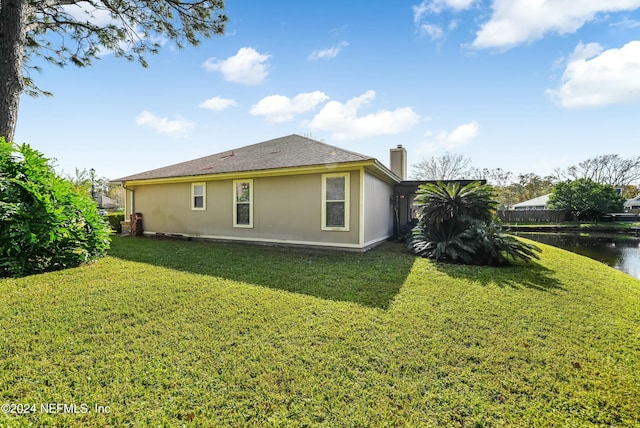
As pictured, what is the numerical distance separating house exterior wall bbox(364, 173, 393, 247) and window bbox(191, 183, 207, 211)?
5906mm

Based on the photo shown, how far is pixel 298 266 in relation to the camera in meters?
6.14

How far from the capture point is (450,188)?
313 inches

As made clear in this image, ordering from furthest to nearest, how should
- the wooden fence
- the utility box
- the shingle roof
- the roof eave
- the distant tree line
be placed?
the distant tree line, the wooden fence, the utility box, the shingle roof, the roof eave

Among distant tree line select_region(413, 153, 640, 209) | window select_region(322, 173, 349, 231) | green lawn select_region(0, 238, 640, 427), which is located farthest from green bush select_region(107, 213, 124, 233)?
distant tree line select_region(413, 153, 640, 209)

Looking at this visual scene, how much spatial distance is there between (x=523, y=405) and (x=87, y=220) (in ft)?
25.9

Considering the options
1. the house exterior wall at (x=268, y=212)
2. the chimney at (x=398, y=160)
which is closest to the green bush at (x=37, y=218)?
the house exterior wall at (x=268, y=212)

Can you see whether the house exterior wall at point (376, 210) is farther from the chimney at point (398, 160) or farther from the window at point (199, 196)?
the window at point (199, 196)

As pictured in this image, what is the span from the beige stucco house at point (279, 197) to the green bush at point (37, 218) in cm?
396

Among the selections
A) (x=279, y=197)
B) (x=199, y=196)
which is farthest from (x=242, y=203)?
(x=199, y=196)

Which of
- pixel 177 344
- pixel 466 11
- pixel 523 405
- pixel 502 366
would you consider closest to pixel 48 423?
pixel 177 344

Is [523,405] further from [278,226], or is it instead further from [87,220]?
[87,220]

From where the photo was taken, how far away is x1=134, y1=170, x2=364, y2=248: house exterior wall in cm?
790

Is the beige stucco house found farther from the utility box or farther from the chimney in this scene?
the chimney

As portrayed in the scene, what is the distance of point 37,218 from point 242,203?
4.93m
